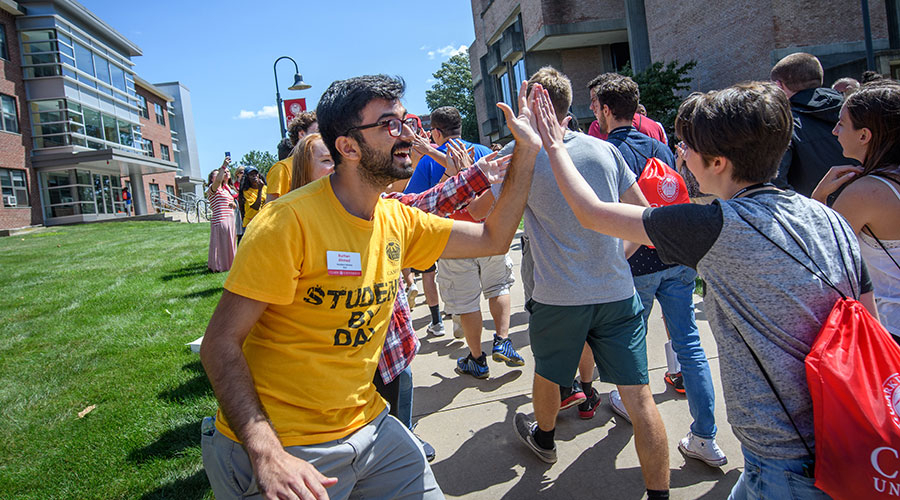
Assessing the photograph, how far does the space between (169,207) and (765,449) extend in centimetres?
4664

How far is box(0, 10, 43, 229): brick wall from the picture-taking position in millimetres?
27858

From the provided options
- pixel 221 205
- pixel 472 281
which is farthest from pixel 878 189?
pixel 221 205

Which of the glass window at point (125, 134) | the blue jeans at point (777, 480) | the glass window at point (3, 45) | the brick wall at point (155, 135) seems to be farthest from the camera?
the brick wall at point (155, 135)

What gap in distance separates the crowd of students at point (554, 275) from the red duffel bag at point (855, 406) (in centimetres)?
11

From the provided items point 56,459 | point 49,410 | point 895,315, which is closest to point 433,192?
point 895,315

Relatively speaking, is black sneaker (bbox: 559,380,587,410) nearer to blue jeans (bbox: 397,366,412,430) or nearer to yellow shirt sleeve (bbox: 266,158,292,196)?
blue jeans (bbox: 397,366,412,430)

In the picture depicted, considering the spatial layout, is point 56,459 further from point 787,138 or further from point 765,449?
point 787,138

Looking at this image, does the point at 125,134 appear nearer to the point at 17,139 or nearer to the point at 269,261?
the point at 17,139

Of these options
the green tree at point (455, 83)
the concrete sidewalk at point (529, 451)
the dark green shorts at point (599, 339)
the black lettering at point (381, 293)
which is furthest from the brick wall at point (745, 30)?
the green tree at point (455, 83)

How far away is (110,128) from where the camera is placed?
3666 centimetres

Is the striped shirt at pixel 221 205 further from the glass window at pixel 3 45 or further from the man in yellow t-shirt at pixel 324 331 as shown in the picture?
the glass window at pixel 3 45

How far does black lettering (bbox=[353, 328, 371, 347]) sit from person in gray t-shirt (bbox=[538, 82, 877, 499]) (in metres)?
1.06

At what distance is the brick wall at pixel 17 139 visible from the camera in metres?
27.9

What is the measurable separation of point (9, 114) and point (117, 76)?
10.7m
